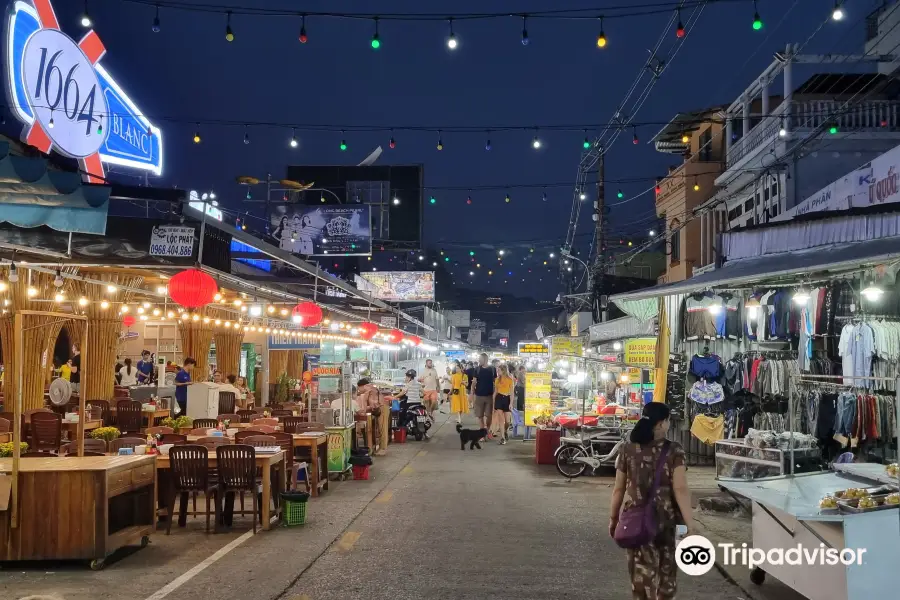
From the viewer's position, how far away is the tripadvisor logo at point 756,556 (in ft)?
18.7

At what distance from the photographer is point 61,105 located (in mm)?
13859

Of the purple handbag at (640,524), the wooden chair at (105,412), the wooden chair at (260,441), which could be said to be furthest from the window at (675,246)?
the purple handbag at (640,524)

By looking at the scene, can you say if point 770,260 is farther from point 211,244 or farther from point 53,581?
point 53,581

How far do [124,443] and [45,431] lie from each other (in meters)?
4.13

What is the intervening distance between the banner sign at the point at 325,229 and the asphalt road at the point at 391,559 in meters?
18.0

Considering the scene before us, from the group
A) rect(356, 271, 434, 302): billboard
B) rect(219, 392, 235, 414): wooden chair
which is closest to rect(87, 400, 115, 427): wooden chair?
rect(219, 392, 235, 414): wooden chair

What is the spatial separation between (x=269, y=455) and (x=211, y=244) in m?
3.35

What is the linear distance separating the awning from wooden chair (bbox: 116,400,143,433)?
11086 mm

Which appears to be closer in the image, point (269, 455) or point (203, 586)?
point (203, 586)

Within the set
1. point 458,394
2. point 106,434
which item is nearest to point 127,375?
point 458,394

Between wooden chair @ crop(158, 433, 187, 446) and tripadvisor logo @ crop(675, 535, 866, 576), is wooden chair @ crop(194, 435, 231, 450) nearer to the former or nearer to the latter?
wooden chair @ crop(158, 433, 187, 446)

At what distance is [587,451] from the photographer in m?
14.7

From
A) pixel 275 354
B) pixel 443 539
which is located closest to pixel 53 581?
pixel 443 539

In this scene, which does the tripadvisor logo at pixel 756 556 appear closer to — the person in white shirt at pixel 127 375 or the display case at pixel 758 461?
the display case at pixel 758 461
